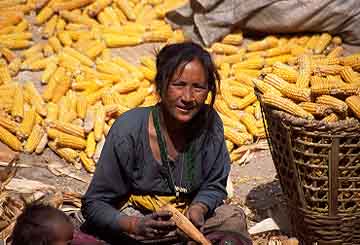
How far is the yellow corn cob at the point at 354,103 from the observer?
424 cm

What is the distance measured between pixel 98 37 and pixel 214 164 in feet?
11.9

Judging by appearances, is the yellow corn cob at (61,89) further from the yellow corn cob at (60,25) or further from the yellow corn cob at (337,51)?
the yellow corn cob at (337,51)

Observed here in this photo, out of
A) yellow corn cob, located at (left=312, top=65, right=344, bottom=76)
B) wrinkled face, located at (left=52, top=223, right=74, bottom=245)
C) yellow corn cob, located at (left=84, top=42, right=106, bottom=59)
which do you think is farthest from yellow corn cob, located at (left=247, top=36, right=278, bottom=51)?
wrinkled face, located at (left=52, top=223, right=74, bottom=245)

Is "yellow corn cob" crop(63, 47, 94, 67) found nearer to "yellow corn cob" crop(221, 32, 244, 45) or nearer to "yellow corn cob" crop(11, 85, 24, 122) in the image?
"yellow corn cob" crop(11, 85, 24, 122)

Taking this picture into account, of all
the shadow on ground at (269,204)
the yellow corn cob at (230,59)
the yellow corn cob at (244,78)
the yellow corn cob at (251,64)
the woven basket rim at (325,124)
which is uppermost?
the woven basket rim at (325,124)

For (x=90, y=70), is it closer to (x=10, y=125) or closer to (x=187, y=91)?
(x=10, y=125)

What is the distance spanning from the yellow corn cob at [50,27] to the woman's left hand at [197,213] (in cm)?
410

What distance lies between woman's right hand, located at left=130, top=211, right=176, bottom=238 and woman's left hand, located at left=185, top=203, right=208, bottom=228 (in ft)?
0.38

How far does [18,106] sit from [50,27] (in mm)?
1571

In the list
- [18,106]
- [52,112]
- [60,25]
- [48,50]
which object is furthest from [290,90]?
[60,25]

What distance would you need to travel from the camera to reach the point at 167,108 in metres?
3.88

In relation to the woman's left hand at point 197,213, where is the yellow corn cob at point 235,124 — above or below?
below

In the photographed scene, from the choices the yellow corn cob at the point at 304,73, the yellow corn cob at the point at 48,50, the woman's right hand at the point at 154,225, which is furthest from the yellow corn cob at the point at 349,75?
the yellow corn cob at the point at 48,50

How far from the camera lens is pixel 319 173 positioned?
4395mm
